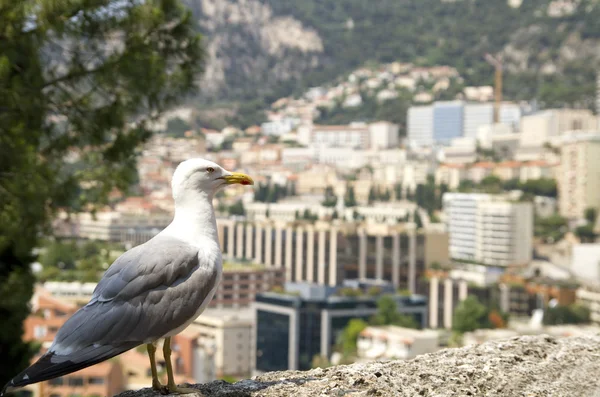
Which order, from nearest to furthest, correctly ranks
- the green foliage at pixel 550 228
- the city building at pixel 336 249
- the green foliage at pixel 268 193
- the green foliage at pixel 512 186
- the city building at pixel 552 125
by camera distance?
1. the city building at pixel 336 249
2. the green foliage at pixel 550 228
3. the green foliage at pixel 512 186
4. the green foliage at pixel 268 193
5. the city building at pixel 552 125

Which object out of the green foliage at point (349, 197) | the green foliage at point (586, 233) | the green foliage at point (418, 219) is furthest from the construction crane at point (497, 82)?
the green foliage at point (586, 233)

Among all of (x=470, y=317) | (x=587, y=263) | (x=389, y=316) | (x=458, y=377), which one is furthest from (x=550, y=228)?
(x=458, y=377)

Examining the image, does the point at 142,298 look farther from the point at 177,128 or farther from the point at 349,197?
the point at 177,128

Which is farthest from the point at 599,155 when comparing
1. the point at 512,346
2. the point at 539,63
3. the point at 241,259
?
the point at 512,346

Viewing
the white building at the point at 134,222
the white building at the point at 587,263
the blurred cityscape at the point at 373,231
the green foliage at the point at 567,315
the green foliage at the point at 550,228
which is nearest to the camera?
the blurred cityscape at the point at 373,231

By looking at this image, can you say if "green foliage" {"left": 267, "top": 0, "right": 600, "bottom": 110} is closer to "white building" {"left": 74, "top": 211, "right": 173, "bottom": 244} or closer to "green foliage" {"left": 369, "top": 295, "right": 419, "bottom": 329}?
"white building" {"left": 74, "top": 211, "right": 173, "bottom": 244}

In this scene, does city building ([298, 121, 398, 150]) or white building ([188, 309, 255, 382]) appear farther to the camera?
city building ([298, 121, 398, 150])

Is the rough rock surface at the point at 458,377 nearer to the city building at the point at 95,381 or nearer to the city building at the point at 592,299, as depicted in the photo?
the city building at the point at 95,381

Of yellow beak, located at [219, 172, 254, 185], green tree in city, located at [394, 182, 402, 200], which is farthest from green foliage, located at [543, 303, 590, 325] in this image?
yellow beak, located at [219, 172, 254, 185]
